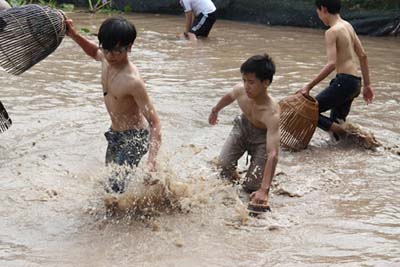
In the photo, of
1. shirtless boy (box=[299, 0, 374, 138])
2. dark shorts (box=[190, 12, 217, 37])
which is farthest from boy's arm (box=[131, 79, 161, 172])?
dark shorts (box=[190, 12, 217, 37])

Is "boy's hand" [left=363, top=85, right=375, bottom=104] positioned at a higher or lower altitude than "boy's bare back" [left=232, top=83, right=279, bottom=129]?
lower

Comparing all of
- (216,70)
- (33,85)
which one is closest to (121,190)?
(33,85)

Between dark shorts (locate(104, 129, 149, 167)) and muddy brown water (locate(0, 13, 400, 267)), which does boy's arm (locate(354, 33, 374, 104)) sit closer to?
muddy brown water (locate(0, 13, 400, 267))

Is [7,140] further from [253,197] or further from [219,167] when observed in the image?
[253,197]

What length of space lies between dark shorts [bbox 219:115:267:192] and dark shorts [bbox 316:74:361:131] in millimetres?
1377

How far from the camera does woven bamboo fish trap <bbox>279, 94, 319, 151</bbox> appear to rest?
19.3 feet

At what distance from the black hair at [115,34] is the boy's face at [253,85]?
2.75ft

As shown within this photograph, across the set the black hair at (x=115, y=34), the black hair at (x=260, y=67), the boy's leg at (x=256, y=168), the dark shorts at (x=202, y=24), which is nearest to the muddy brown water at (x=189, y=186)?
the boy's leg at (x=256, y=168)

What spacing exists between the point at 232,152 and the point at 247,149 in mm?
107

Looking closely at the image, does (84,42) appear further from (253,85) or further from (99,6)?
(99,6)

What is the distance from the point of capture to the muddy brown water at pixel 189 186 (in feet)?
12.7

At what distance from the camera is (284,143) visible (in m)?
5.96

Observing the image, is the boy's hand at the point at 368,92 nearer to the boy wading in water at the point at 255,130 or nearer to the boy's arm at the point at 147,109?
the boy wading in water at the point at 255,130

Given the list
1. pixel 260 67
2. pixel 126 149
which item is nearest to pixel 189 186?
pixel 126 149
